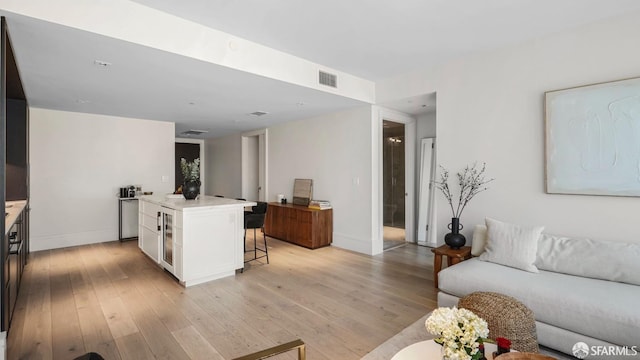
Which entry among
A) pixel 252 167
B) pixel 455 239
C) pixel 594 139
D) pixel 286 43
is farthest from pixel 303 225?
pixel 594 139

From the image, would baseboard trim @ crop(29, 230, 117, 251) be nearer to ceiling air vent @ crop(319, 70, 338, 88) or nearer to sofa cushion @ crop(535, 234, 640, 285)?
ceiling air vent @ crop(319, 70, 338, 88)

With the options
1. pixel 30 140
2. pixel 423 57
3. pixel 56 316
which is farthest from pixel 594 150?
pixel 30 140

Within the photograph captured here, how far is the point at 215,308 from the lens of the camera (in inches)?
122

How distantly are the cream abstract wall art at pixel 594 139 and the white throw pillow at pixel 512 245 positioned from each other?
60 cm

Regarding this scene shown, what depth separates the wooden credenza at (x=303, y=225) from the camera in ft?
17.8

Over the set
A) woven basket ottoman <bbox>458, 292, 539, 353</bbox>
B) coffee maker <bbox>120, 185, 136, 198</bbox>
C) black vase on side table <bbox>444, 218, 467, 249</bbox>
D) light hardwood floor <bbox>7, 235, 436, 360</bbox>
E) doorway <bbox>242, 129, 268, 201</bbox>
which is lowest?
light hardwood floor <bbox>7, 235, 436, 360</bbox>

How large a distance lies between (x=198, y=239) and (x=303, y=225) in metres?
2.19

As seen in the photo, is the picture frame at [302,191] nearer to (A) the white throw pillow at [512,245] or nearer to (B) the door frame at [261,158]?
(B) the door frame at [261,158]

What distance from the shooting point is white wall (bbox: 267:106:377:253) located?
5109mm

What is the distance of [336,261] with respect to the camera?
4.69 m

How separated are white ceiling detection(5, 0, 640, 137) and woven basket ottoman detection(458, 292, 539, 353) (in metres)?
2.42

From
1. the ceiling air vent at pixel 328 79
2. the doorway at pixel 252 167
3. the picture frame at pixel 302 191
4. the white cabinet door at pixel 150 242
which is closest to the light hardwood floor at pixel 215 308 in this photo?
the white cabinet door at pixel 150 242

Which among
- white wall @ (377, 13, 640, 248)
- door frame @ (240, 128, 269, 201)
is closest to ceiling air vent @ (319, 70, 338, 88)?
Result: white wall @ (377, 13, 640, 248)

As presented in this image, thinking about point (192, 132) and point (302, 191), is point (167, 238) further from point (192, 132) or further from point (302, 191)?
point (192, 132)
